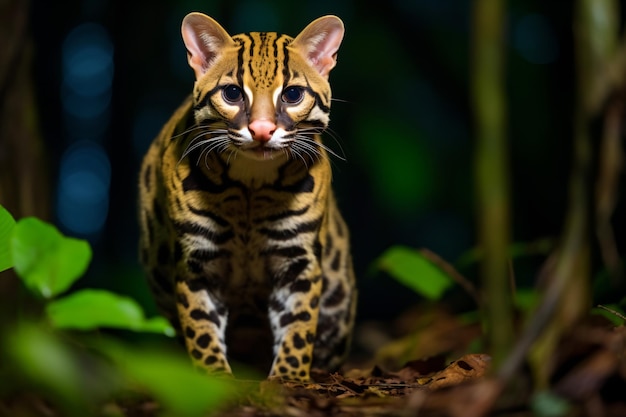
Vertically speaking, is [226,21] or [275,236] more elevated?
[226,21]

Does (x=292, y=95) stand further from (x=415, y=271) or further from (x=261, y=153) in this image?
(x=415, y=271)

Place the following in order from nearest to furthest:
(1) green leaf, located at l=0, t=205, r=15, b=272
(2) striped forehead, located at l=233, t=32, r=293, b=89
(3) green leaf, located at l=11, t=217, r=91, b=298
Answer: (3) green leaf, located at l=11, t=217, r=91, b=298 → (1) green leaf, located at l=0, t=205, r=15, b=272 → (2) striped forehead, located at l=233, t=32, r=293, b=89

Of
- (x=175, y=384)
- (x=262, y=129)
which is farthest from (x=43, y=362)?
(x=262, y=129)

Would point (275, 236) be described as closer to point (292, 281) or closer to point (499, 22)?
point (292, 281)

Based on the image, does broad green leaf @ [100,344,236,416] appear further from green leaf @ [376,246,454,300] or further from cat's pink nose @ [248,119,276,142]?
green leaf @ [376,246,454,300]

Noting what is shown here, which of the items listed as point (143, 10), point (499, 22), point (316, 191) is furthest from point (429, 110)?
point (499, 22)

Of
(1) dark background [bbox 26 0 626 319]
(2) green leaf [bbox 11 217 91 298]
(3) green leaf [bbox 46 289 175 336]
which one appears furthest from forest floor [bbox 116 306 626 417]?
(1) dark background [bbox 26 0 626 319]
